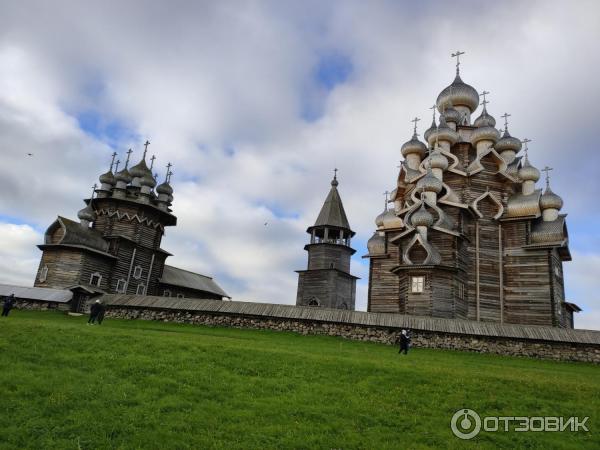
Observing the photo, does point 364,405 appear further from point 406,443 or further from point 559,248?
point 559,248

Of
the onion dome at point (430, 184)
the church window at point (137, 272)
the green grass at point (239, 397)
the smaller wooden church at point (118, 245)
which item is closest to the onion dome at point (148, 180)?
the smaller wooden church at point (118, 245)

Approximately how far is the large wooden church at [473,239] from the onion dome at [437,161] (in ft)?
0.22

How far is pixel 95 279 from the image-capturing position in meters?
31.2

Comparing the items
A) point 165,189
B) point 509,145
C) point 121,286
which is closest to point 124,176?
point 165,189

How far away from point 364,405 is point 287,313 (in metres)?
12.0

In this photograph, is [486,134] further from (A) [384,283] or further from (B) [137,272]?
(B) [137,272]

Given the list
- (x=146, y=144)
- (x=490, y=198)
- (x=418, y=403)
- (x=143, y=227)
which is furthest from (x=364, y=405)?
(x=146, y=144)

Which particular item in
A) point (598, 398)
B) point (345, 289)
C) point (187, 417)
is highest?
point (345, 289)

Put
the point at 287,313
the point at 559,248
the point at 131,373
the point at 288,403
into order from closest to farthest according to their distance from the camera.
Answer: the point at 288,403
the point at 131,373
the point at 287,313
the point at 559,248

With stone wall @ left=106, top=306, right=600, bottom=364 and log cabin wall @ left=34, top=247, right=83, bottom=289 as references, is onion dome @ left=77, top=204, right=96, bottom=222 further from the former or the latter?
stone wall @ left=106, top=306, right=600, bottom=364

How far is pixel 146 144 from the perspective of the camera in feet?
128

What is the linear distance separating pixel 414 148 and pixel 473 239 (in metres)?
7.90

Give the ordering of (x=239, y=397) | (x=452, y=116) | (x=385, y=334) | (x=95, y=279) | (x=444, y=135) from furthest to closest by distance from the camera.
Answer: (x=452, y=116), (x=95, y=279), (x=444, y=135), (x=385, y=334), (x=239, y=397)

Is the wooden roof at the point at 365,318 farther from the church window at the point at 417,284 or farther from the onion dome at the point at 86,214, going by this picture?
the onion dome at the point at 86,214
